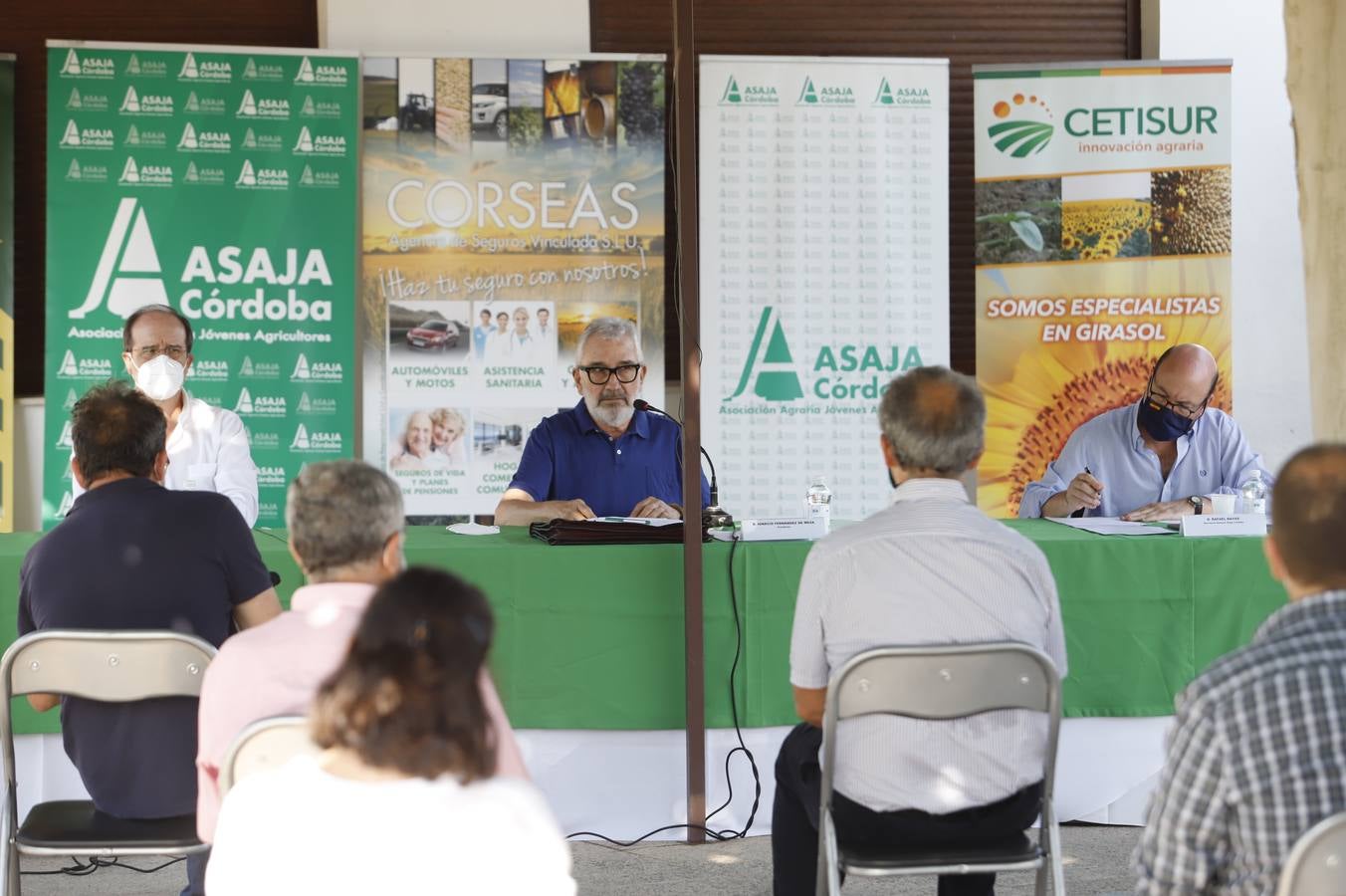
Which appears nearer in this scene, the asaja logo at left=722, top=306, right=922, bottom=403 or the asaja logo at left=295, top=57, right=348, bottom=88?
the asaja logo at left=295, top=57, right=348, bottom=88

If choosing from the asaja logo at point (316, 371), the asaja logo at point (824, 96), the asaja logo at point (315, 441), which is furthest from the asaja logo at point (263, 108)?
the asaja logo at point (824, 96)

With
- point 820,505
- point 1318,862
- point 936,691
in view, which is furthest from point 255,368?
point 1318,862

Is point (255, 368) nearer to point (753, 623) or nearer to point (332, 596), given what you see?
point (753, 623)

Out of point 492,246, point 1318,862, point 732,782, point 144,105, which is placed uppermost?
point 144,105

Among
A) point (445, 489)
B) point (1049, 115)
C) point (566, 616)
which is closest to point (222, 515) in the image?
point (566, 616)

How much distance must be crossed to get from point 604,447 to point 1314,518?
2910 mm

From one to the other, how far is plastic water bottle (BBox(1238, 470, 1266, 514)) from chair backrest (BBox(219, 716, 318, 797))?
267cm

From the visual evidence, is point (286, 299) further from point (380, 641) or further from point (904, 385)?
point (380, 641)

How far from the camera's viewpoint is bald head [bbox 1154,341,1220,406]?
13.3ft

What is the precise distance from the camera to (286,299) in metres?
5.65

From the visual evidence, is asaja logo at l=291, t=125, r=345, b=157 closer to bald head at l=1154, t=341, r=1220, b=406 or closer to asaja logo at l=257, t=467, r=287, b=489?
asaja logo at l=257, t=467, r=287, b=489

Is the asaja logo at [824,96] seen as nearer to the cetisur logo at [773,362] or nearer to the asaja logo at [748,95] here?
the asaja logo at [748,95]

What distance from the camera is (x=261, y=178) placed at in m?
5.65

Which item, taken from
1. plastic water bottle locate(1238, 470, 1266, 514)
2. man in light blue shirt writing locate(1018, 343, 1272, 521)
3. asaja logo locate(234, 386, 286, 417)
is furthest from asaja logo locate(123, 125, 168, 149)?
plastic water bottle locate(1238, 470, 1266, 514)
